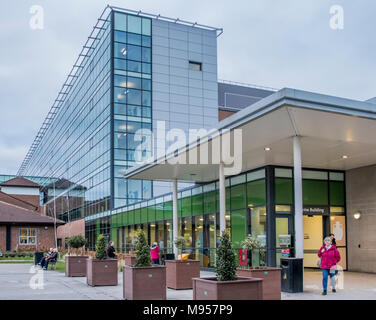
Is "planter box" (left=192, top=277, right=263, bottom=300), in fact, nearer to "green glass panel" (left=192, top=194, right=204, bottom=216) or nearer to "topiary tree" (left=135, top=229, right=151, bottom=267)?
"topiary tree" (left=135, top=229, right=151, bottom=267)

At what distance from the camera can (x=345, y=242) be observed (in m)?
23.8

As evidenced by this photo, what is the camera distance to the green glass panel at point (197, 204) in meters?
28.2

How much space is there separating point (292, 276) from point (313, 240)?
9969 millimetres

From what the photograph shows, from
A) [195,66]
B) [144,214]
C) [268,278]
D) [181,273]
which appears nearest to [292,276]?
[268,278]

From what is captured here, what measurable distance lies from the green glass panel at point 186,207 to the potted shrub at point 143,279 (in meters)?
15.5

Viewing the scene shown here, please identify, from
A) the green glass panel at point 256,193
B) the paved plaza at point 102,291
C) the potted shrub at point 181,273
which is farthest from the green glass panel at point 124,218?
the potted shrub at point 181,273

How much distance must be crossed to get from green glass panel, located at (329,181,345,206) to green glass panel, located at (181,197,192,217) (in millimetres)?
8684

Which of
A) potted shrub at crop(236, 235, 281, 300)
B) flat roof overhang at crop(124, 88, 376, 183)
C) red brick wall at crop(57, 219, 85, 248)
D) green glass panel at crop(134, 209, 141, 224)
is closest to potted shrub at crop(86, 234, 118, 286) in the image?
flat roof overhang at crop(124, 88, 376, 183)

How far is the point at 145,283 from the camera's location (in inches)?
534

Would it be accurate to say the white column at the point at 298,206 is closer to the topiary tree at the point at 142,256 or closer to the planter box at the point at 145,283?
the planter box at the point at 145,283
